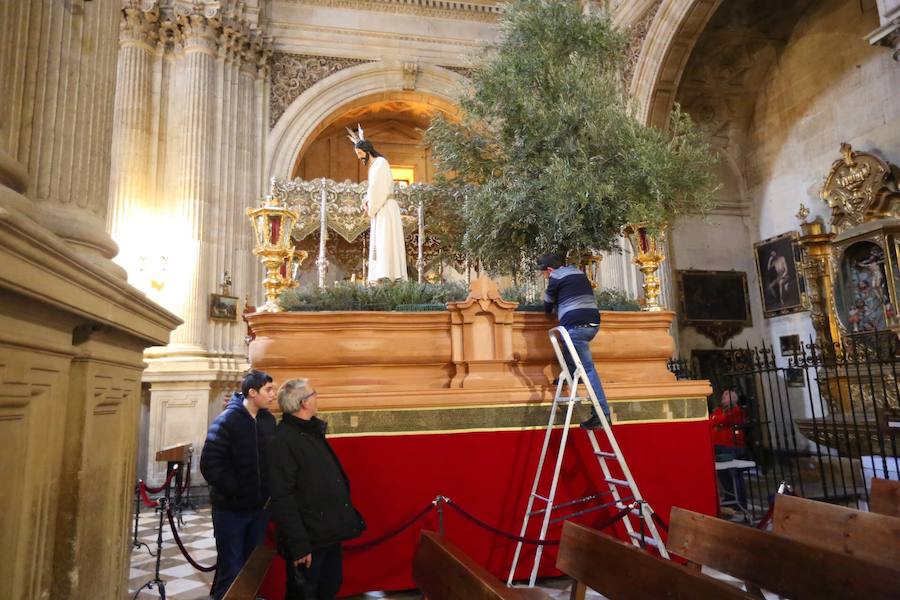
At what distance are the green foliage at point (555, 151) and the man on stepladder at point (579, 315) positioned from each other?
231 centimetres

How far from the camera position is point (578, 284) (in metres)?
3.99

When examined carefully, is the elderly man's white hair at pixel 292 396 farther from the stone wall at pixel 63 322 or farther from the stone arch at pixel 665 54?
the stone arch at pixel 665 54

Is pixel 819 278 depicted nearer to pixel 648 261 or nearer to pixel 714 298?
pixel 714 298

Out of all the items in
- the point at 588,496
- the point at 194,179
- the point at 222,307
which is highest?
the point at 194,179

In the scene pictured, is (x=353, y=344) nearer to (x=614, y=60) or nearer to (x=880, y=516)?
(x=880, y=516)

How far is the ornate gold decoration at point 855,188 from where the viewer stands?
8633 mm

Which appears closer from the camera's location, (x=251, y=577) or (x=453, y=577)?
(x=453, y=577)

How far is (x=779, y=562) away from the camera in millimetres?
2059

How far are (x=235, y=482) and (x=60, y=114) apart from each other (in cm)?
197

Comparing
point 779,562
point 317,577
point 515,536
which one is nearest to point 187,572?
point 317,577

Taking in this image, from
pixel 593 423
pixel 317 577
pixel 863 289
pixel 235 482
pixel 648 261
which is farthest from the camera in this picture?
pixel 863 289

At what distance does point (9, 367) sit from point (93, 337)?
0.55m

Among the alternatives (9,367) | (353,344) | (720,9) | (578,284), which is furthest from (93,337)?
(720,9)

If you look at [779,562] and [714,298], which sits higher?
[714,298]
